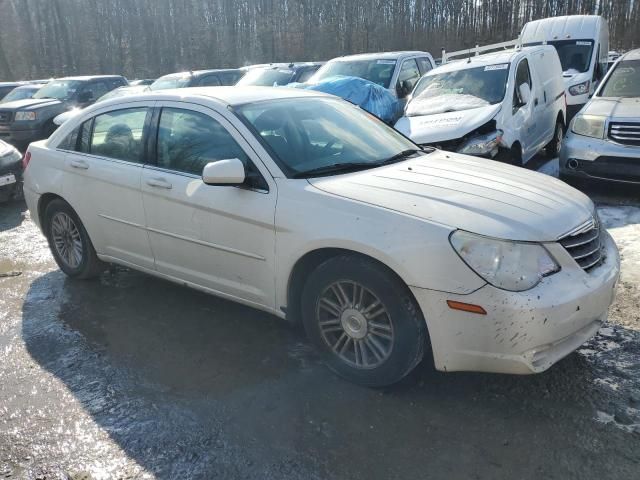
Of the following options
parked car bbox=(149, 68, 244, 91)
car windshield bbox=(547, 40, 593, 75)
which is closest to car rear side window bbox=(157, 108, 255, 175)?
parked car bbox=(149, 68, 244, 91)

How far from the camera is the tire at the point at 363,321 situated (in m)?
3.01

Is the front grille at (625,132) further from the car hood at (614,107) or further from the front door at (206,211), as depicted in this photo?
the front door at (206,211)

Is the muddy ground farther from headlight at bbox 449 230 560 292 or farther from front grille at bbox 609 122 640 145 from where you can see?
front grille at bbox 609 122 640 145

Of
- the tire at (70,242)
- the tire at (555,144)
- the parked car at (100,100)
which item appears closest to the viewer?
the tire at (70,242)

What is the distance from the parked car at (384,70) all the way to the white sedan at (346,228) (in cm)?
611

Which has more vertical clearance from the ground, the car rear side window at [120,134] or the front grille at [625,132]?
the car rear side window at [120,134]

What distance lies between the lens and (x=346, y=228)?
3090 millimetres

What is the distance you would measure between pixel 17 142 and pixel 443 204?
37.2 feet

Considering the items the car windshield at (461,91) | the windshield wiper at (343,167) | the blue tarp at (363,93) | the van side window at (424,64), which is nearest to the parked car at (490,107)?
the car windshield at (461,91)

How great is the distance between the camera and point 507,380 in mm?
3291

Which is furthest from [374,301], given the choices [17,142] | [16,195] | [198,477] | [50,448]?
[17,142]

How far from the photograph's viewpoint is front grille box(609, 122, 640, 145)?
6.66 m

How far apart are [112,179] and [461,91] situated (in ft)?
18.2

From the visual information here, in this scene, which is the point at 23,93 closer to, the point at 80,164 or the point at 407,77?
the point at 407,77
